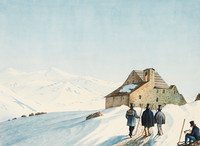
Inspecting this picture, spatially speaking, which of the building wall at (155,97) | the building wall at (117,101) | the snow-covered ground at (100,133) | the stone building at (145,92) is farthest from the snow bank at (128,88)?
the snow-covered ground at (100,133)

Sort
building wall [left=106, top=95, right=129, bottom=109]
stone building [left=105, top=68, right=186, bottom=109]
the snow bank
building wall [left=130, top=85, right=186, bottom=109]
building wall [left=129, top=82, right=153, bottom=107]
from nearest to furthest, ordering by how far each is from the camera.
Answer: building wall [left=129, top=82, right=153, bottom=107] → building wall [left=130, top=85, right=186, bottom=109] → stone building [left=105, top=68, right=186, bottom=109] → building wall [left=106, top=95, right=129, bottom=109] → the snow bank

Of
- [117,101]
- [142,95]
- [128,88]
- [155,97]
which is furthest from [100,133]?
[155,97]

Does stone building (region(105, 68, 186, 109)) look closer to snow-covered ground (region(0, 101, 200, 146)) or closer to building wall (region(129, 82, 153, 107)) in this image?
building wall (region(129, 82, 153, 107))

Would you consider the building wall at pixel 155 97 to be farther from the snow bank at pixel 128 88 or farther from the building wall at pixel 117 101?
the snow bank at pixel 128 88

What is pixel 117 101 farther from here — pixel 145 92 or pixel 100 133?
pixel 100 133

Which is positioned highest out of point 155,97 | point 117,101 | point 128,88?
point 128,88

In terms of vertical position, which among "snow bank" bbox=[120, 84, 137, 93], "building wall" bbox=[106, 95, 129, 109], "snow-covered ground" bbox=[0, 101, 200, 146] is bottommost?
"snow-covered ground" bbox=[0, 101, 200, 146]

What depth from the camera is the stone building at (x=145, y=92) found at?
4091 cm

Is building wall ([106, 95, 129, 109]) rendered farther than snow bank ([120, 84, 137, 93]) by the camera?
No

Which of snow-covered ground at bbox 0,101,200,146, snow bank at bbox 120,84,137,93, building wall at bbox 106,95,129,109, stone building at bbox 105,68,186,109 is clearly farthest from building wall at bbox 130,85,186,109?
snow-covered ground at bbox 0,101,200,146

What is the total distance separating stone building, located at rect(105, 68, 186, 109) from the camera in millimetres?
40906

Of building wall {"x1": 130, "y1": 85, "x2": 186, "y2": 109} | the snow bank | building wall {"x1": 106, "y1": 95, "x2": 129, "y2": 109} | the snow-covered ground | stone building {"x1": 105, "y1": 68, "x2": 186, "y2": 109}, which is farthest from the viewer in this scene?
the snow bank

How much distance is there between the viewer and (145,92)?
1636 inches

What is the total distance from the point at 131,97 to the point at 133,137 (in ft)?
58.5
